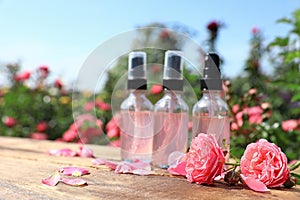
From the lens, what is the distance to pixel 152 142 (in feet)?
4.08

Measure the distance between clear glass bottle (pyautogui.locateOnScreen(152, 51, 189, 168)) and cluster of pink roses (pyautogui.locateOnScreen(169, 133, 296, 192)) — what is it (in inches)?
8.2

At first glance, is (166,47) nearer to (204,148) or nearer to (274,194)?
(204,148)

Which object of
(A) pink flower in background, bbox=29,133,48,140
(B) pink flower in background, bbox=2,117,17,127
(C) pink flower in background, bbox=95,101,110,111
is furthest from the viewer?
(B) pink flower in background, bbox=2,117,17,127

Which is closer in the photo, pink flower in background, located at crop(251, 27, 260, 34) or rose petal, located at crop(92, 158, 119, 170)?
rose petal, located at crop(92, 158, 119, 170)

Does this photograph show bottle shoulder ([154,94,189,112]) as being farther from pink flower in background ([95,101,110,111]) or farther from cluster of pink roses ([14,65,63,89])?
cluster of pink roses ([14,65,63,89])

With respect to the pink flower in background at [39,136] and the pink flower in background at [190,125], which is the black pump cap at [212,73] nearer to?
the pink flower in background at [190,125]

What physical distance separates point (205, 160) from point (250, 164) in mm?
104

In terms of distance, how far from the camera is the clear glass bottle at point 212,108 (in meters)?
1.16

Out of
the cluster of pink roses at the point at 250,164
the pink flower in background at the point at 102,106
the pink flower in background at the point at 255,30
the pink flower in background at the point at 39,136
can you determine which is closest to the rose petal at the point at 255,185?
the cluster of pink roses at the point at 250,164

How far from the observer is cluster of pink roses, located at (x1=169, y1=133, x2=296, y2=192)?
0.97m

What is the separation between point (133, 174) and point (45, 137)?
2313 millimetres

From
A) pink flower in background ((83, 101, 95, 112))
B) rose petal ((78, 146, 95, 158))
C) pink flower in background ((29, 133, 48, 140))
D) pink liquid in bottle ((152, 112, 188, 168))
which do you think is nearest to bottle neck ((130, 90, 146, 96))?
pink liquid in bottle ((152, 112, 188, 168))

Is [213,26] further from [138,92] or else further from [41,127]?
[138,92]

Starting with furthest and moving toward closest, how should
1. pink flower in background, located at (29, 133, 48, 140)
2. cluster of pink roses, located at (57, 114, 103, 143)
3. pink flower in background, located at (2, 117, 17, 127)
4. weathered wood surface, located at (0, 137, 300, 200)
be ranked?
pink flower in background, located at (2, 117, 17, 127) → pink flower in background, located at (29, 133, 48, 140) → cluster of pink roses, located at (57, 114, 103, 143) → weathered wood surface, located at (0, 137, 300, 200)
